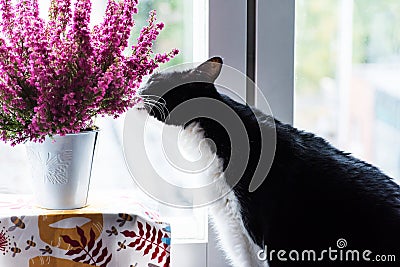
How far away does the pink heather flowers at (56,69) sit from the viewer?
1.00m

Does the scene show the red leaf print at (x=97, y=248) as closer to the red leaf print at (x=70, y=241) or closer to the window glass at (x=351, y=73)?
the red leaf print at (x=70, y=241)

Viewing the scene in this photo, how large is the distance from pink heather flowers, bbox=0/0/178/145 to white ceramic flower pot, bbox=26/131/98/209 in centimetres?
3

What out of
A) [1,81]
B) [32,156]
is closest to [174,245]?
[32,156]

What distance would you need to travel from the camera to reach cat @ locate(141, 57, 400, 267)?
1.12m

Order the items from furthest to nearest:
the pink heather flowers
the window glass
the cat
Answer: the window glass
the cat
the pink heather flowers

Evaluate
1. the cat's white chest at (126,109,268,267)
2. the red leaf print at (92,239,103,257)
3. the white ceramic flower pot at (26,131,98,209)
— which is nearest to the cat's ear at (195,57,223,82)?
the cat's white chest at (126,109,268,267)

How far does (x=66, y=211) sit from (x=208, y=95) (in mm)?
353

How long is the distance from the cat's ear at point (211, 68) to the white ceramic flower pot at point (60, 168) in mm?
246

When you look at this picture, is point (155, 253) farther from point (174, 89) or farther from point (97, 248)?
point (174, 89)

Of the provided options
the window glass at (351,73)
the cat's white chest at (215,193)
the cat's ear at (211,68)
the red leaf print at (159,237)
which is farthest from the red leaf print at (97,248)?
the window glass at (351,73)

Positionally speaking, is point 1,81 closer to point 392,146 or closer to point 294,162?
point 294,162

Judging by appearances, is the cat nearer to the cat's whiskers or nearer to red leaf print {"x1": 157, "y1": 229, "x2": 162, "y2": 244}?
the cat's whiskers

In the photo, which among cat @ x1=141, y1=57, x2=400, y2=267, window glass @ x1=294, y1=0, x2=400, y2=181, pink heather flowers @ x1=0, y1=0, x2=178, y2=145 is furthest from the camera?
window glass @ x1=294, y1=0, x2=400, y2=181

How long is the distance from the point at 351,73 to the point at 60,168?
0.76m
